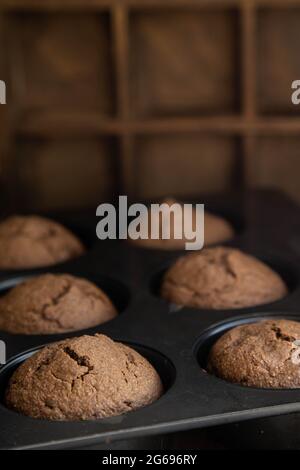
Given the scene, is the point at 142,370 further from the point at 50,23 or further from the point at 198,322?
the point at 50,23

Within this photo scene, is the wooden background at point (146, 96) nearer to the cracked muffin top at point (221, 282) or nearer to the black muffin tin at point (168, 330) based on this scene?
the black muffin tin at point (168, 330)

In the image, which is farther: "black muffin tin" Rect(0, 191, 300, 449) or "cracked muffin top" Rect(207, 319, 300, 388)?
"cracked muffin top" Rect(207, 319, 300, 388)

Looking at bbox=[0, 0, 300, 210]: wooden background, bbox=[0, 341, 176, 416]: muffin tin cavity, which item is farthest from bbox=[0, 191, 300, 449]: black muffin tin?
bbox=[0, 0, 300, 210]: wooden background

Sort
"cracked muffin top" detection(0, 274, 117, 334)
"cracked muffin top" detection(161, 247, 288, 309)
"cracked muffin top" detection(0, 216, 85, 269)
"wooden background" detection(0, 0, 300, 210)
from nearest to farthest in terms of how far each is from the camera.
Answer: "cracked muffin top" detection(0, 274, 117, 334), "cracked muffin top" detection(161, 247, 288, 309), "cracked muffin top" detection(0, 216, 85, 269), "wooden background" detection(0, 0, 300, 210)

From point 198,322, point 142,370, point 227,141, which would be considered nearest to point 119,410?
point 142,370

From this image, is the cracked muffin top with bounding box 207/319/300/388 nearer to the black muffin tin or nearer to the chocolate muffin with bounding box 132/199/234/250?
the black muffin tin
